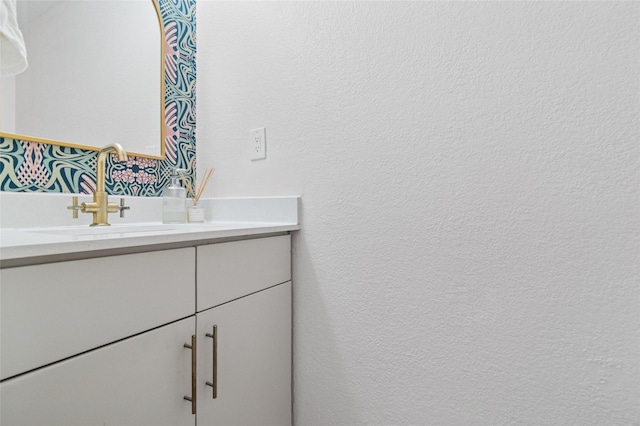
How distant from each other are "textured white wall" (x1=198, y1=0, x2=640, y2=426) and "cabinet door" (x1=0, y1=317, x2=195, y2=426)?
18.8 inches

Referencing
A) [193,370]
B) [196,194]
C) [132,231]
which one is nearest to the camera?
[193,370]

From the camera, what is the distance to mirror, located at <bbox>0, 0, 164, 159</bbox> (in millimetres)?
981

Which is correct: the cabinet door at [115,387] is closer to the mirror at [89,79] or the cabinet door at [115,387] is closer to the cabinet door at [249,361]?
the cabinet door at [249,361]

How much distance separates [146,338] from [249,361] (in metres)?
0.35

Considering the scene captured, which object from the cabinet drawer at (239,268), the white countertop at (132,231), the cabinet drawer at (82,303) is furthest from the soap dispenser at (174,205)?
the cabinet drawer at (82,303)

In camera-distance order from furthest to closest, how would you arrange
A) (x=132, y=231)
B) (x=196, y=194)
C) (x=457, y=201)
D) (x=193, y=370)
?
(x=196, y=194)
(x=132, y=231)
(x=457, y=201)
(x=193, y=370)

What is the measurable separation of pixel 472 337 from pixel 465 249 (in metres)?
0.23

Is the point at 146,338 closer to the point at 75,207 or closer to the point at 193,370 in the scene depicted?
the point at 193,370

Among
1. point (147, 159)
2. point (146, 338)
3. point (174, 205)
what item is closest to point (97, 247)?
point (146, 338)

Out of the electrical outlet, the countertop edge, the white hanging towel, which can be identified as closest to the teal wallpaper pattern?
the white hanging towel

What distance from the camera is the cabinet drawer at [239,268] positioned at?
83 centimetres

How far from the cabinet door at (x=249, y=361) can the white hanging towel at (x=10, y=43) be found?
856mm

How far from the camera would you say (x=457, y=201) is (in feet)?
3.01

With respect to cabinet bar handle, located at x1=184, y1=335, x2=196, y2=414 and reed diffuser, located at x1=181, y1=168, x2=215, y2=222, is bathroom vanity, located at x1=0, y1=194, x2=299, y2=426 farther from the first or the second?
reed diffuser, located at x1=181, y1=168, x2=215, y2=222
